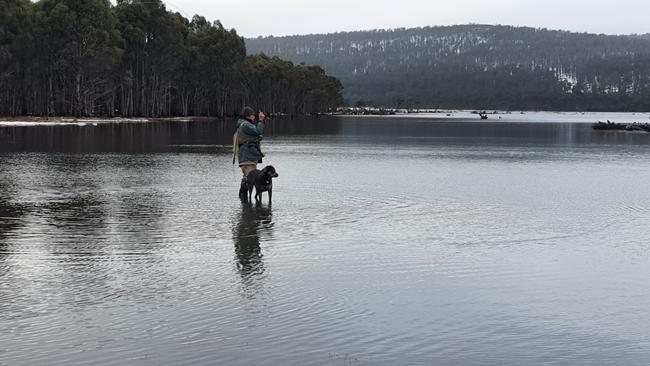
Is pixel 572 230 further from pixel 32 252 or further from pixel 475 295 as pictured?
pixel 32 252

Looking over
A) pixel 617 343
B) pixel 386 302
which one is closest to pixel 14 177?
pixel 386 302

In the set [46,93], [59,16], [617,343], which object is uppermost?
[59,16]

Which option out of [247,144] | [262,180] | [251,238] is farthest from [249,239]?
[247,144]

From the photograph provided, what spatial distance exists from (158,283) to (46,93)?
97049 millimetres

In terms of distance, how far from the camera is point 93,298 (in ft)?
26.1

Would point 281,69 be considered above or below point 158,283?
above

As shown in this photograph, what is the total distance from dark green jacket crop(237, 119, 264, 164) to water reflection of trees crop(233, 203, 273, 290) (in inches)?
55.6

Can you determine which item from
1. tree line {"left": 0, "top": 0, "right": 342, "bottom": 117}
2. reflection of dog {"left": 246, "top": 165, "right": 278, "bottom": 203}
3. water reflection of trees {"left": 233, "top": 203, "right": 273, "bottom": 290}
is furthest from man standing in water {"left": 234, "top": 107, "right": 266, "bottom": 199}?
tree line {"left": 0, "top": 0, "right": 342, "bottom": 117}

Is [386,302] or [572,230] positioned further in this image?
[572,230]

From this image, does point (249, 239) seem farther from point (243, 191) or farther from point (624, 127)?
point (624, 127)

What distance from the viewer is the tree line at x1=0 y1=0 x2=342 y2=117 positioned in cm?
8662

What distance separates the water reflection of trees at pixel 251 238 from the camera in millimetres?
9289

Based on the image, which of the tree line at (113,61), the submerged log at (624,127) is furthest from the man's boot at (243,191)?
the submerged log at (624,127)

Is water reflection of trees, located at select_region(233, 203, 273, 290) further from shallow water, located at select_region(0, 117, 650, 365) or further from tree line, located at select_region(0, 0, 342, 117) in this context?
tree line, located at select_region(0, 0, 342, 117)
